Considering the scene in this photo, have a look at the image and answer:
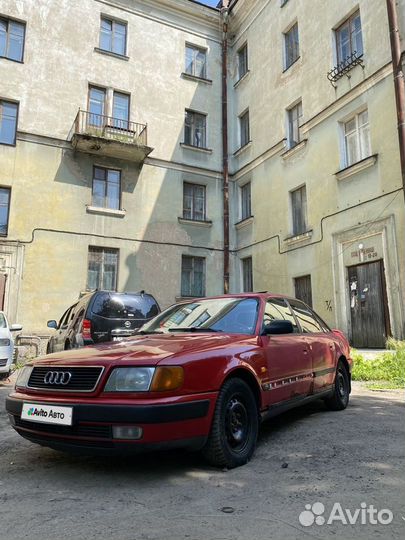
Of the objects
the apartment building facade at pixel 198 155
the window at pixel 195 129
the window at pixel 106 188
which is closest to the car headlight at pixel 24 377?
the apartment building facade at pixel 198 155

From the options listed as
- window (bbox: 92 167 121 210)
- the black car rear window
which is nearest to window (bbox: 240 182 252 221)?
window (bbox: 92 167 121 210)

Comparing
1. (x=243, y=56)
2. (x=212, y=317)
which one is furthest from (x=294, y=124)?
(x=212, y=317)

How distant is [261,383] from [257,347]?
12.4 inches

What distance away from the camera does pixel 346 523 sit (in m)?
2.43

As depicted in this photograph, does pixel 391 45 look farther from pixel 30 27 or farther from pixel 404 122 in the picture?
pixel 30 27

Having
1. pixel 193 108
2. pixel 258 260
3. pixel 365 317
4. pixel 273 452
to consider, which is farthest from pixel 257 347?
pixel 193 108

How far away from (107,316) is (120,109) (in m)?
11.8

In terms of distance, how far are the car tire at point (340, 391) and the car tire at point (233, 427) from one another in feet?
7.13

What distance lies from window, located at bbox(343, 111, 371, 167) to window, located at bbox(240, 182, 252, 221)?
5.52 metres

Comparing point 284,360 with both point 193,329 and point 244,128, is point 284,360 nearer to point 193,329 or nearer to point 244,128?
point 193,329

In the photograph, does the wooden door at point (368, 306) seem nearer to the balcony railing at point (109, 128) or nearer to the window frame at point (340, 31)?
the window frame at point (340, 31)

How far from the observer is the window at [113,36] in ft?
56.3

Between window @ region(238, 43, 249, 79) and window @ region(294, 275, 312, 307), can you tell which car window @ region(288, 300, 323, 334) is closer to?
window @ region(294, 275, 312, 307)

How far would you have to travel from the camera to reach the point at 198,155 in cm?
1834
